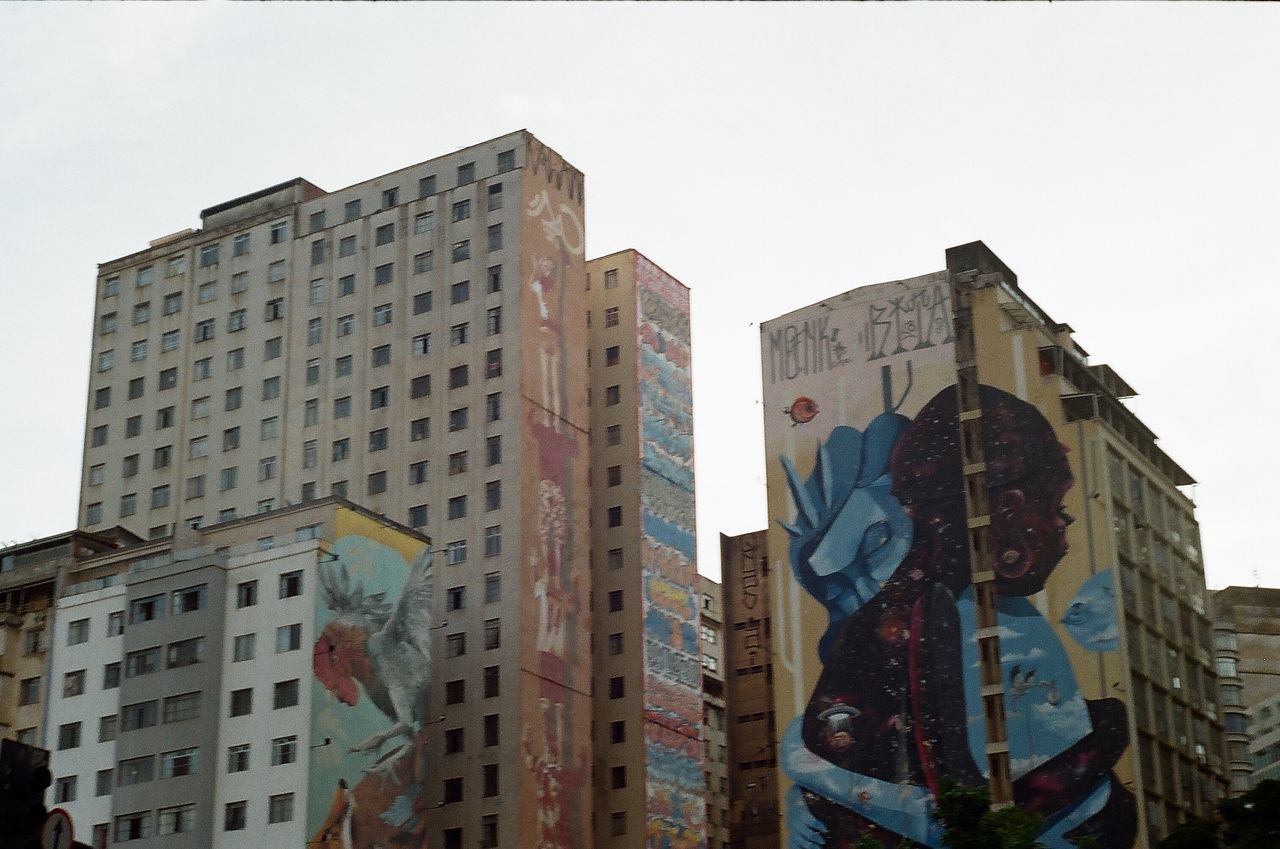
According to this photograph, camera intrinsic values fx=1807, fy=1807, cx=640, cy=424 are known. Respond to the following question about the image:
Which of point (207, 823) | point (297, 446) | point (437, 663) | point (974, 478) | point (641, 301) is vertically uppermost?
point (641, 301)

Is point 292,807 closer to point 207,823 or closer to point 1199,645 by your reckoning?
point 207,823

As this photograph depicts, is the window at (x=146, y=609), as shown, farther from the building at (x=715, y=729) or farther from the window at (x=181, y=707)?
the building at (x=715, y=729)

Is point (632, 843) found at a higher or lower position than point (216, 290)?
lower

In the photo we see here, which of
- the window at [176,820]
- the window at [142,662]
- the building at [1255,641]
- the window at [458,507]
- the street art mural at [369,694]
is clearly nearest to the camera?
the street art mural at [369,694]

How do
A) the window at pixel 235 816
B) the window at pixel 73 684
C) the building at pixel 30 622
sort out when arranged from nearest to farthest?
the window at pixel 235 816 → the window at pixel 73 684 → the building at pixel 30 622

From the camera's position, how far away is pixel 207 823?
8344 cm

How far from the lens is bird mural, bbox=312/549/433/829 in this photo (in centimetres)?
8425

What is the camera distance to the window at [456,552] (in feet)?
331

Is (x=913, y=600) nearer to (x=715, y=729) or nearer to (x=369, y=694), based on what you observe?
(x=369, y=694)

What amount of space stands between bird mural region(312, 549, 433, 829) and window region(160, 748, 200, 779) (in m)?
7.45

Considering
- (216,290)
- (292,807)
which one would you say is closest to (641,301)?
(216,290)

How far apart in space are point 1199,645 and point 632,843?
34805 mm

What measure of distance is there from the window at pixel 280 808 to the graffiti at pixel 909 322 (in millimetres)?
40681

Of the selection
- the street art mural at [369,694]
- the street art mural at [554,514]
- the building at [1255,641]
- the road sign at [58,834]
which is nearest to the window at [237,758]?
the street art mural at [369,694]
